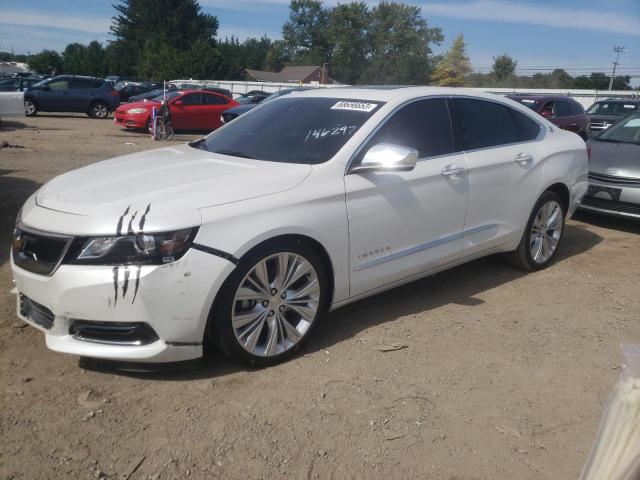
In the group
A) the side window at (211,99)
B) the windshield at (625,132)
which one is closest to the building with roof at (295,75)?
the side window at (211,99)

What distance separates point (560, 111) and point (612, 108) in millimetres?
4023

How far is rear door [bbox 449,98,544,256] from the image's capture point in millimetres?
4457

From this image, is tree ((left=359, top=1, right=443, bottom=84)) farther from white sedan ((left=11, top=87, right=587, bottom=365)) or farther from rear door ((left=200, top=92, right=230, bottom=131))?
white sedan ((left=11, top=87, right=587, bottom=365))

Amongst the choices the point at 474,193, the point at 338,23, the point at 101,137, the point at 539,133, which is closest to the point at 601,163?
the point at 539,133

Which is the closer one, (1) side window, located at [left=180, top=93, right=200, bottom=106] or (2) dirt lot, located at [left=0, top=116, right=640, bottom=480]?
(2) dirt lot, located at [left=0, top=116, right=640, bottom=480]

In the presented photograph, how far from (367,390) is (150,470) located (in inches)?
48.4

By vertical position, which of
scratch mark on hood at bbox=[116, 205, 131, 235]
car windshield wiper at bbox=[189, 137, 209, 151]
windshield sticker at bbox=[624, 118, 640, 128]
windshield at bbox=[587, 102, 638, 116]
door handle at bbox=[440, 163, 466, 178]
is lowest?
scratch mark on hood at bbox=[116, 205, 131, 235]

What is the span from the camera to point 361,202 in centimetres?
365

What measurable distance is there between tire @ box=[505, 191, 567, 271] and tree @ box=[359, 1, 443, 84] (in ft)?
254

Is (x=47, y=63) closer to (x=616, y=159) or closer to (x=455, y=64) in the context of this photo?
(x=455, y=64)

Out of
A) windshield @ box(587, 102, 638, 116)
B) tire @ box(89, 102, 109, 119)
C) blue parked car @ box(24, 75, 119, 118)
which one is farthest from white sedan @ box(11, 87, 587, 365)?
tire @ box(89, 102, 109, 119)

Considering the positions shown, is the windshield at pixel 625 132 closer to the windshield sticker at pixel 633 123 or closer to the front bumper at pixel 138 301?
the windshield sticker at pixel 633 123

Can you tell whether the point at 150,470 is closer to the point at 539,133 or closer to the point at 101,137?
the point at 539,133

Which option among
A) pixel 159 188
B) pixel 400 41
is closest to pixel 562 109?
pixel 159 188
